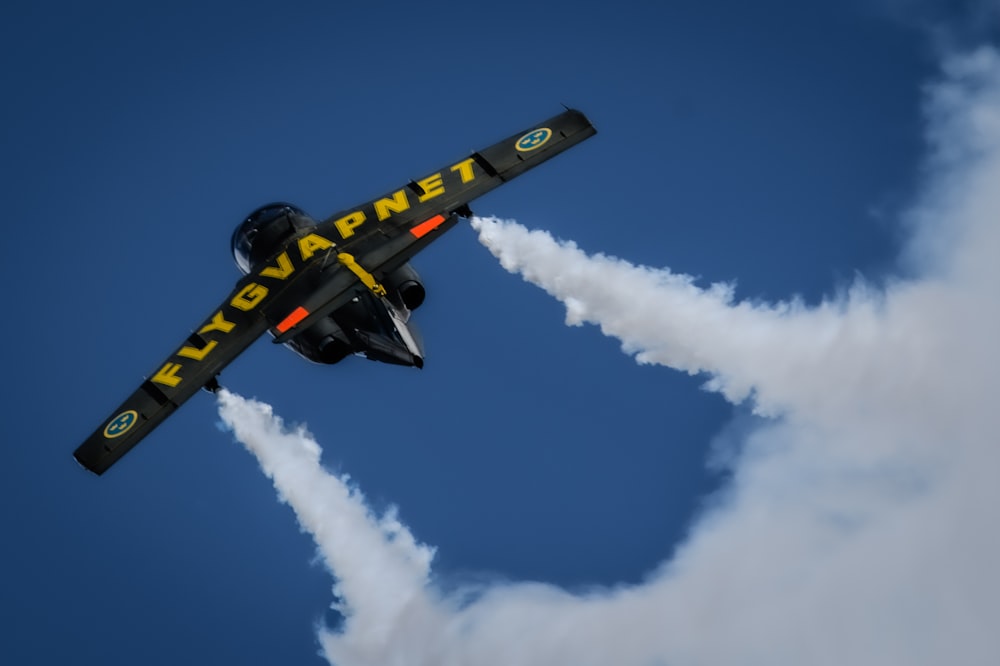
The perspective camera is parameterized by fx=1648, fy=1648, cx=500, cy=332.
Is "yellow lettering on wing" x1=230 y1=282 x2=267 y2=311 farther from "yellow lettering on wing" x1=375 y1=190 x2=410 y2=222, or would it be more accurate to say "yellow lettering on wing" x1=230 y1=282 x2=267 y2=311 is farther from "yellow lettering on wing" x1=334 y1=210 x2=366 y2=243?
"yellow lettering on wing" x1=375 y1=190 x2=410 y2=222

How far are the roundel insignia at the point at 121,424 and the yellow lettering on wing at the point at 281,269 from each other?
8.27m

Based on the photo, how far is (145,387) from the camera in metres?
69.2

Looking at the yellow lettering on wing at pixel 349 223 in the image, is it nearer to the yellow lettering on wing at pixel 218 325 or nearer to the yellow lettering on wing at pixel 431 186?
the yellow lettering on wing at pixel 431 186

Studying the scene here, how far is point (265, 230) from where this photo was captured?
75062 millimetres

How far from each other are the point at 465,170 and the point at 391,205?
3.64m

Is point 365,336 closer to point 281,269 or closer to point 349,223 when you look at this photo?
point 281,269

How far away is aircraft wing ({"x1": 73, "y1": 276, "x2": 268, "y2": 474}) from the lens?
6812cm

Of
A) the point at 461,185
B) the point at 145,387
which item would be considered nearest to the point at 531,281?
the point at 461,185

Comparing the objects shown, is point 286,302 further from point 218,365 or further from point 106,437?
point 106,437

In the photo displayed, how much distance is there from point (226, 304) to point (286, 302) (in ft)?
10.5

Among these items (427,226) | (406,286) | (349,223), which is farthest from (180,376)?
(427,226)

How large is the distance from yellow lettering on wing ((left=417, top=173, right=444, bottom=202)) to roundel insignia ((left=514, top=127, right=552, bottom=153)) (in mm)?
3782

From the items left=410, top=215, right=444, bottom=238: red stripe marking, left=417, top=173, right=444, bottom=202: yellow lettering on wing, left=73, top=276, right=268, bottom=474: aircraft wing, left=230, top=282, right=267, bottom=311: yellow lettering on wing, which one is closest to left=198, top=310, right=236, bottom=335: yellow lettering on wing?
left=73, top=276, right=268, bottom=474: aircraft wing

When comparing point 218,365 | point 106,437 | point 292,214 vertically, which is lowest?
point 106,437
